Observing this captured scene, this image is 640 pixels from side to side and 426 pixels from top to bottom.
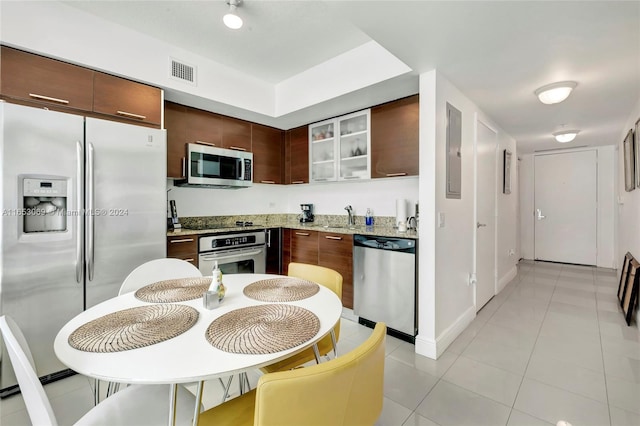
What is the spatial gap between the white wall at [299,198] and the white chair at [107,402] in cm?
245

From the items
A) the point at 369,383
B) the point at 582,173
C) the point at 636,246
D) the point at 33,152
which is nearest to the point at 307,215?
the point at 33,152

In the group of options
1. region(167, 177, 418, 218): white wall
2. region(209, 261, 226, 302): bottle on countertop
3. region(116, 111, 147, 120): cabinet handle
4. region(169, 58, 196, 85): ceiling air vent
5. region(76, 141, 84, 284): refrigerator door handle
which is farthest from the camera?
region(167, 177, 418, 218): white wall

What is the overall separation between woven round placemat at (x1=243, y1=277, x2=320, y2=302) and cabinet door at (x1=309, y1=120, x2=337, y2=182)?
1987 mm

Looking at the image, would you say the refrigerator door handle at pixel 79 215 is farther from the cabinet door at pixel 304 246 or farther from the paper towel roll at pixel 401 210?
the paper towel roll at pixel 401 210

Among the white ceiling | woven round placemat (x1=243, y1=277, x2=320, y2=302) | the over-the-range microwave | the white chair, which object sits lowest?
the white chair

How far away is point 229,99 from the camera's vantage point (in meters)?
3.03

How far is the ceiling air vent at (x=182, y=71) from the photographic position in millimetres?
2606

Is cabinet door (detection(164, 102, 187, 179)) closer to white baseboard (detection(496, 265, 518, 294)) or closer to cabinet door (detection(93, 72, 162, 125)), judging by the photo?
cabinet door (detection(93, 72, 162, 125))

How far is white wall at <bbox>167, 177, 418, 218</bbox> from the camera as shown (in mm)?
3324

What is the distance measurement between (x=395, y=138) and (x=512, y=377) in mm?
2188

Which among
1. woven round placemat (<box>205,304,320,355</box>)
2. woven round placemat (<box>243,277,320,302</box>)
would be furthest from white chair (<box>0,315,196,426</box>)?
woven round placemat (<box>243,277,320,302</box>)

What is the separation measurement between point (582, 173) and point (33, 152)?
7.67 m

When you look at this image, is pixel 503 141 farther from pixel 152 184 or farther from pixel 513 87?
pixel 152 184

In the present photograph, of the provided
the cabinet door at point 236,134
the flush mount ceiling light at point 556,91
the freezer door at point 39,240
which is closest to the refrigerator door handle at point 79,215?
the freezer door at point 39,240
